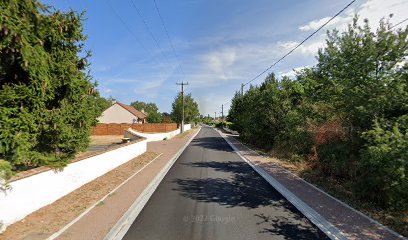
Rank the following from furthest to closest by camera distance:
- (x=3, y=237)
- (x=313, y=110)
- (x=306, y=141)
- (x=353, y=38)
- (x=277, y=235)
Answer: (x=313, y=110)
(x=306, y=141)
(x=353, y=38)
(x=277, y=235)
(x=3, y=237)

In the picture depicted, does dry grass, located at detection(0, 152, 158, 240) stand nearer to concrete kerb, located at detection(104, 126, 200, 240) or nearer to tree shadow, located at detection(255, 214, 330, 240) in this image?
concrete kerb, located at detection(104, 126, 200, 240)

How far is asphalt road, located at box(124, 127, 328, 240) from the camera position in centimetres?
498

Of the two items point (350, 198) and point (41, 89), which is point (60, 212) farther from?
point (350, 198)

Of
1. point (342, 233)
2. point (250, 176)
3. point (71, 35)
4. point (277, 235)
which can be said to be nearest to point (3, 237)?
point (277, 235)

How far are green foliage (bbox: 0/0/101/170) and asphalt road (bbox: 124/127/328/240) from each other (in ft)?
11.8

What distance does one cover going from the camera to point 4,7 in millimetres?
4672

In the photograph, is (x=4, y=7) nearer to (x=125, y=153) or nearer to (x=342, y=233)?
(x=342, y=233)

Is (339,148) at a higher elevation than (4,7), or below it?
below

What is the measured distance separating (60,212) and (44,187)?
912mm

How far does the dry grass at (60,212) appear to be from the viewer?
479 cm

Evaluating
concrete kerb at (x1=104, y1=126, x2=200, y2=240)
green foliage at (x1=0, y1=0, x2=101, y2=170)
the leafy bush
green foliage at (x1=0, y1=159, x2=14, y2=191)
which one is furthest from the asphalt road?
green foliage at (x1=0, y1=0, x2=101, y2=170)

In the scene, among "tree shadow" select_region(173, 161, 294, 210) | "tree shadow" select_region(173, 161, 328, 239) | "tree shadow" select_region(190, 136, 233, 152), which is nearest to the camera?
"tree shadow" select_region(173, 161, 328, 239)

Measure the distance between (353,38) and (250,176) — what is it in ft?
23.5

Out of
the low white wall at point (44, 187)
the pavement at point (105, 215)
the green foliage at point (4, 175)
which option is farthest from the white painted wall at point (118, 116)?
the green foliage at point (4, 175)
